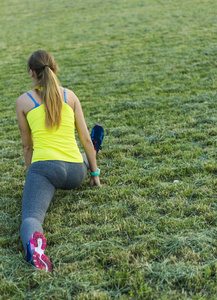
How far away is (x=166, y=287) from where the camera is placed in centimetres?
228

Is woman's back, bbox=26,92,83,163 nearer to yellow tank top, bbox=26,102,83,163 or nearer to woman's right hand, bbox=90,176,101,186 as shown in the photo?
yellow tank top, bbox=26,102,83,163

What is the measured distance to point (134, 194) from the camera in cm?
355

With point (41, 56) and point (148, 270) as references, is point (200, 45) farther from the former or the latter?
point (148, 270)

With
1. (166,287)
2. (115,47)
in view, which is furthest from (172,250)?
(115,47)

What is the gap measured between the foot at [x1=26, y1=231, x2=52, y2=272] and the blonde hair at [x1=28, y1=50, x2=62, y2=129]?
3.74 ft

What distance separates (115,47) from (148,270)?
11.7 metres

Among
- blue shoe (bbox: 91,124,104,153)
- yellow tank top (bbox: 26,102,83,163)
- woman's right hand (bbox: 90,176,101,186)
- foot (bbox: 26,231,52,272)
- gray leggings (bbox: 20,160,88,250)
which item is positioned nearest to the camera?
foot (bbox: 26,231,52,272)

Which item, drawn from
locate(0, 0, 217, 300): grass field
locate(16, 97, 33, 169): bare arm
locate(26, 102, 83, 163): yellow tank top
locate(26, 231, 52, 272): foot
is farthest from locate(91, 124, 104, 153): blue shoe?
locate(26, 231, 52, 272): foot

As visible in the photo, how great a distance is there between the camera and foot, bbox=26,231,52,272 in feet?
8.33

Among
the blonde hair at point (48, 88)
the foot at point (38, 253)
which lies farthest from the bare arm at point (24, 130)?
the foot at point (38, 253)

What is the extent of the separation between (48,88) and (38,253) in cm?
158

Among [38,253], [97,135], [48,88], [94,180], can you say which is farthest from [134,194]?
[48,88]

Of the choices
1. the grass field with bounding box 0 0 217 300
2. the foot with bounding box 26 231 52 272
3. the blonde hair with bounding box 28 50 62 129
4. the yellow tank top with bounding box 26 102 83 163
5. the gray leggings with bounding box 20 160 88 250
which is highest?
the blonde hair with bounding box 28 50 62 129

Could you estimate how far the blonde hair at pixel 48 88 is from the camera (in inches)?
127
